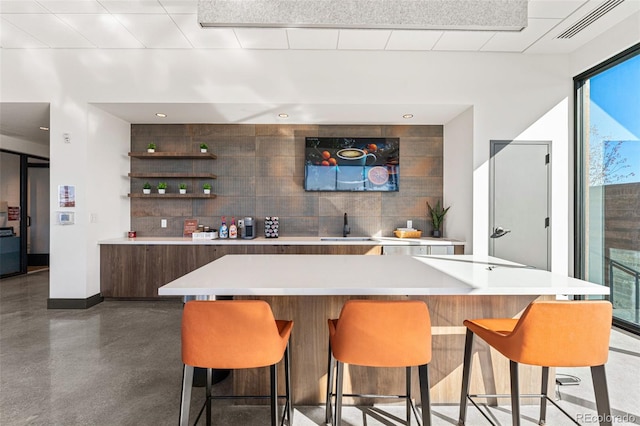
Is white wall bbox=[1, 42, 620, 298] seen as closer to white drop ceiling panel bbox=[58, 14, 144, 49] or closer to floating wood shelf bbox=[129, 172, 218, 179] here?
white drop ceiling panel bbox=[58, 14, 144, 49]

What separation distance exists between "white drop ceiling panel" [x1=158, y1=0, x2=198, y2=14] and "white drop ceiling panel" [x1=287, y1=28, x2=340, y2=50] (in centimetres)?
94

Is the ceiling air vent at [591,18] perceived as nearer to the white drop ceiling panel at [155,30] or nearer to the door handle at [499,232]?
the door handle at [499,232]

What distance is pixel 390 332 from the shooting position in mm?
1436

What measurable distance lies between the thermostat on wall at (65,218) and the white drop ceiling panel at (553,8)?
214 inches

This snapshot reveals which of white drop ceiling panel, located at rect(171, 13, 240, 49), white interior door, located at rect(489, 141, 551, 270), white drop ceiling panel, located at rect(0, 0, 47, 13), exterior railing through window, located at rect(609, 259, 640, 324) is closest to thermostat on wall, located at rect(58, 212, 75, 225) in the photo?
white drop ceiling panel, located at rect(0, 0, 47, 13)

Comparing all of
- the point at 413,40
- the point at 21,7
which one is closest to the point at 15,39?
the point at 21,7

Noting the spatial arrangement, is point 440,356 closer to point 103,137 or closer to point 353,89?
point 353,89

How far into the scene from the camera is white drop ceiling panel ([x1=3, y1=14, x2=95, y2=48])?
3.36m

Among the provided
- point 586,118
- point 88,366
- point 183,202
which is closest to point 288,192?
point 183,202

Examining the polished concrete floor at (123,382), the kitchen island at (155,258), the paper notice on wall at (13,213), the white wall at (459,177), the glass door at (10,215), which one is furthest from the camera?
the paper notice on wall at (13,213)

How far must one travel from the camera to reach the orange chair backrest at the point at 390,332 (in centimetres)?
143

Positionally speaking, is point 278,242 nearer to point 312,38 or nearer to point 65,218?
point 312,38

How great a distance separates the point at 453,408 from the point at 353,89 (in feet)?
11.0

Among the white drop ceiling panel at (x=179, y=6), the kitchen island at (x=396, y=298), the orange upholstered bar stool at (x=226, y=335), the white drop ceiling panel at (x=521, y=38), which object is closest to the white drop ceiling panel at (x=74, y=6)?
the white drop ceiling panel at (x=179, y=6)
